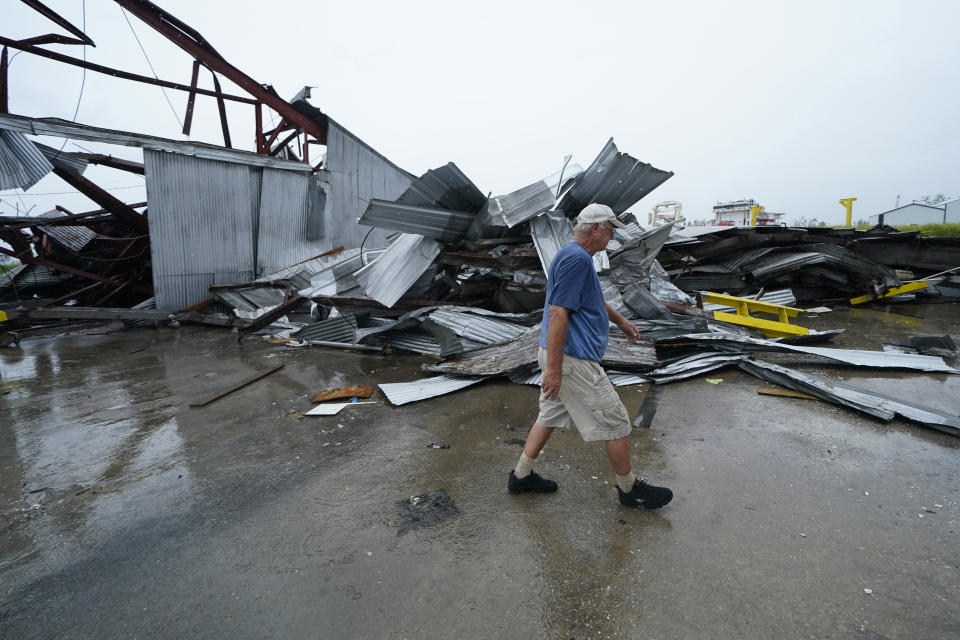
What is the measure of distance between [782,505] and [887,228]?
11837 millimetres

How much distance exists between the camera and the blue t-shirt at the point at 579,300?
231cm

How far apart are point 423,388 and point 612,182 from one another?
4040 mm

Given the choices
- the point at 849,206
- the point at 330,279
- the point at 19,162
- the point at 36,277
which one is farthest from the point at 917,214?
the point at 36,277

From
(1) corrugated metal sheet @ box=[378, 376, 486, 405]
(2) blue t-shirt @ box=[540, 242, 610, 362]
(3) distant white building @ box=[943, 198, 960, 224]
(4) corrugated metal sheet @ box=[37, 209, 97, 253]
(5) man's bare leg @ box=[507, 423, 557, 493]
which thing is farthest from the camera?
(3) distant white building @ box=[943, 198, 960, 224]

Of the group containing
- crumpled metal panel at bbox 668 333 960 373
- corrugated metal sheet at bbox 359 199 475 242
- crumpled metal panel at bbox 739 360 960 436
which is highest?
corrugated metal sheet at bbox 359 199 475 242

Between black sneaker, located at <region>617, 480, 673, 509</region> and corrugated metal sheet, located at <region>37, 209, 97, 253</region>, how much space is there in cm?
1279

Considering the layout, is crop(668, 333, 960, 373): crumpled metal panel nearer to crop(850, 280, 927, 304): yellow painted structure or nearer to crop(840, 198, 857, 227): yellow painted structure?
crop(850, 280, 927, 304): yellow painted structure

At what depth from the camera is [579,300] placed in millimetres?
2350

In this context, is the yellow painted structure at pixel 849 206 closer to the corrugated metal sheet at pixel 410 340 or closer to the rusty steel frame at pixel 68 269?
the corrugated metal sheet at pixel 410 340

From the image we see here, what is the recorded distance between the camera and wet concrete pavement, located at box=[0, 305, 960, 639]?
1.81m

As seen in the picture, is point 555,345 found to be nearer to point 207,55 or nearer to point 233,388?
point 233,388

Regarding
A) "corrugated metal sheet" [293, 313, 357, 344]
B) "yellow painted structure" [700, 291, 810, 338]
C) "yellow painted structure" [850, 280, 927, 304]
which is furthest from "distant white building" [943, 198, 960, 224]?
"corrugated metal sheet" [293, 313, 357, 344]

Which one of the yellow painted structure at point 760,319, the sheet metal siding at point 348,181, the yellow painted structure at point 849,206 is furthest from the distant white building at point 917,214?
the sheet metal siding at point 348,181

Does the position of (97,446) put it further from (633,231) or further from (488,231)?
(633,231)
